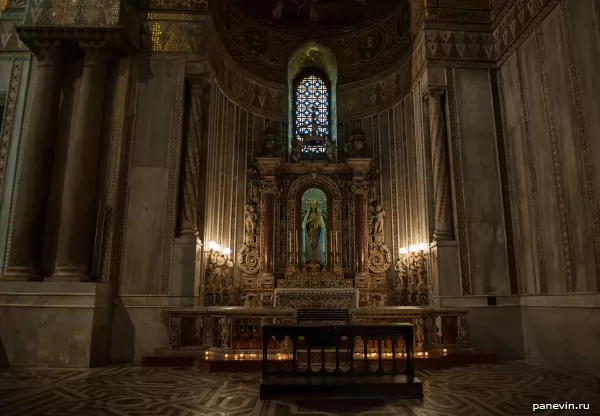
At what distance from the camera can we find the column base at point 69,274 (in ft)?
27.4

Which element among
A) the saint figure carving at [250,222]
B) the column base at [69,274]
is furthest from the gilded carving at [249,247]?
the column base at [69,274]

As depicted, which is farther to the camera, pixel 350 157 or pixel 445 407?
pixel 350 157

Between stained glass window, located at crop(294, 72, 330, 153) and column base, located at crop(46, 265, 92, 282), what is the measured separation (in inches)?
306

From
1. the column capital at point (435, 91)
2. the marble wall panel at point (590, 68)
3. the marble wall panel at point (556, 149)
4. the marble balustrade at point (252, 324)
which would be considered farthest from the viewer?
the column capital at point (435, 91)

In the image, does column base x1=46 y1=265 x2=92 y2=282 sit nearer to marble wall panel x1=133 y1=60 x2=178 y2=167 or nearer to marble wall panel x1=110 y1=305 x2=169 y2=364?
marble wall panel x1=110 y1=305 x2=169 y2=364

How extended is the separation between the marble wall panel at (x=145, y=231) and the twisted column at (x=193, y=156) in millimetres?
440

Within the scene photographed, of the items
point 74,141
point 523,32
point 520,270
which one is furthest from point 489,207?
point 74,141

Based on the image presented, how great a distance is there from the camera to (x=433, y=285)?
32.7ft

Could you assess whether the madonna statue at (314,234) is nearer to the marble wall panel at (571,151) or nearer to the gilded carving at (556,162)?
the gilded carving at (556,162)

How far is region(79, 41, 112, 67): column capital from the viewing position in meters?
9.32

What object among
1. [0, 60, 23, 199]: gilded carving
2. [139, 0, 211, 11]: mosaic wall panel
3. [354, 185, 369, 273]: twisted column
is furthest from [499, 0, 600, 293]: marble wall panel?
[0, 60, 23, 199]: gilded carving

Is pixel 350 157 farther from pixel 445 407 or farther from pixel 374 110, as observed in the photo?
pixel 445 407

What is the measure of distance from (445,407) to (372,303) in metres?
7.41

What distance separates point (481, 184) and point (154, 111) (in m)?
7.60
